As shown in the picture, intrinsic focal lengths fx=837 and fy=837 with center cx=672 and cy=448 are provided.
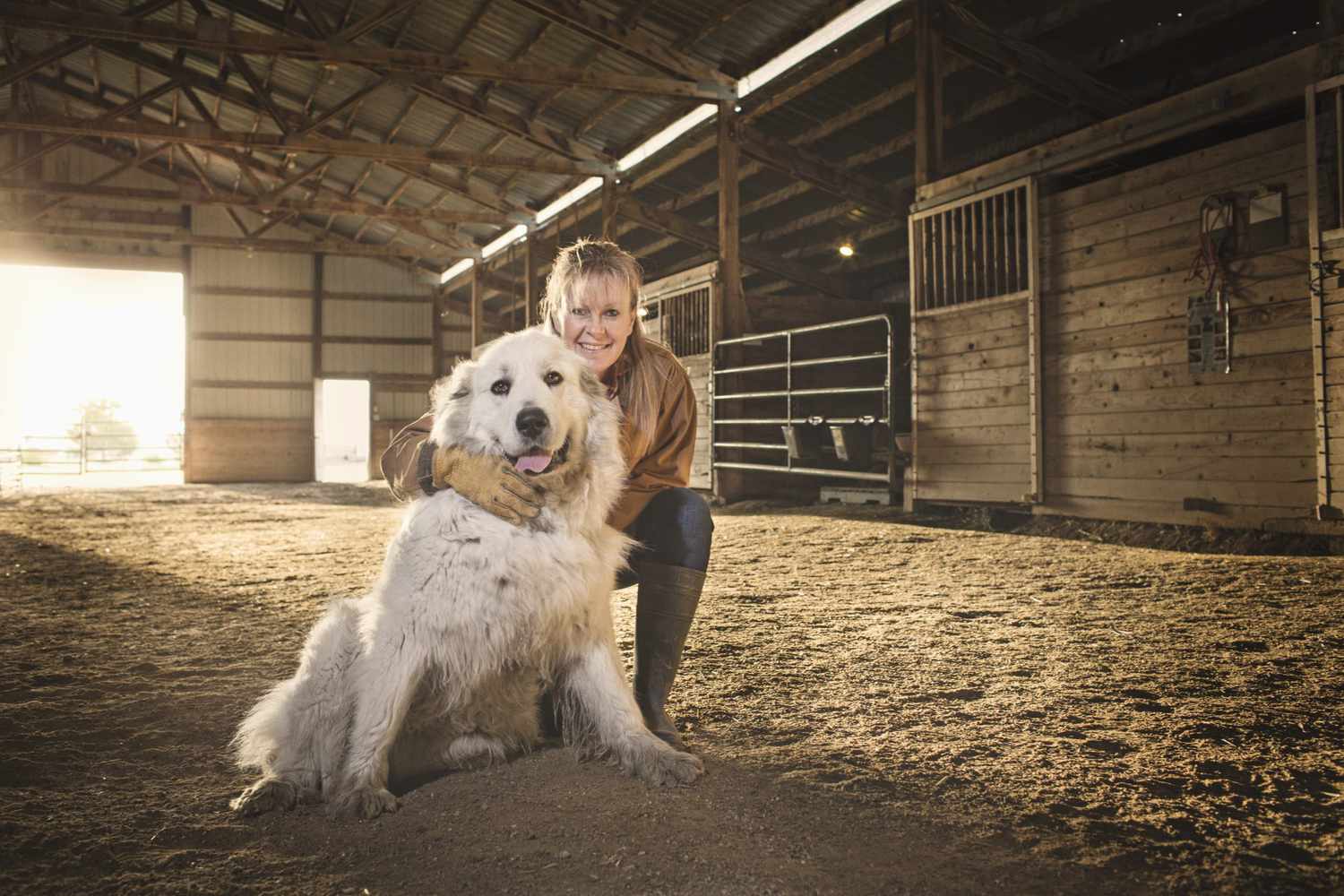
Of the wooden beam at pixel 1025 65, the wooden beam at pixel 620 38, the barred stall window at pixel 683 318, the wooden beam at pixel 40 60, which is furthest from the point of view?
the barred stall window at pixel 683 318

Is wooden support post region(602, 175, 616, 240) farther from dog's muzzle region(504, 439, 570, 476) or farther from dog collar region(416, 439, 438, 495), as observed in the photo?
dog's muzzle region(504, 439, 570, 476)

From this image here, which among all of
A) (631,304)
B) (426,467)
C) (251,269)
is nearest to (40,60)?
(251,269)

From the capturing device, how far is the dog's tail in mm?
1728

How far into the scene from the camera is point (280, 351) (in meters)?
17.9

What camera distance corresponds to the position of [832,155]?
1091cm

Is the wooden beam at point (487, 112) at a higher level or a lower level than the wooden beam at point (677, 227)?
higher

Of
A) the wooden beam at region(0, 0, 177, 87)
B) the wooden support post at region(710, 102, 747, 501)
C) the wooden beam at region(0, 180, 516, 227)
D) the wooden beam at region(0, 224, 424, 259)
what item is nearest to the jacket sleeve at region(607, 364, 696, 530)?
the wooden support post at region(710, 102, 747, 501)

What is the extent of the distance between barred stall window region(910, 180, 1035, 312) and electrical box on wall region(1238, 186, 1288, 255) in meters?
1.51

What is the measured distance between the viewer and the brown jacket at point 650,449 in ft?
6.85

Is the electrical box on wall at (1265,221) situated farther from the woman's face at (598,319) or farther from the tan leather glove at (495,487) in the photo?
the tan leather glove at (495,487)

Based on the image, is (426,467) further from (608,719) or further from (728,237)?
(728,237)

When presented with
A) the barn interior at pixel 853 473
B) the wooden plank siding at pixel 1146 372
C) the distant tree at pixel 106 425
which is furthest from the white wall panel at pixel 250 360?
the wooden plank siding at pixel 1146 372

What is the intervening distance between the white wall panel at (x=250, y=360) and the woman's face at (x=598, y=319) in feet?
57.7

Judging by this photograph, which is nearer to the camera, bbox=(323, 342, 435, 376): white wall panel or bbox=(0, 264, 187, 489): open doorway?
bbox=(323, 342, 435, 376): white wall panel
